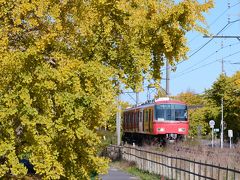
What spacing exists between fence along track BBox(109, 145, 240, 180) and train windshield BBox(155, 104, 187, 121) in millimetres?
4680

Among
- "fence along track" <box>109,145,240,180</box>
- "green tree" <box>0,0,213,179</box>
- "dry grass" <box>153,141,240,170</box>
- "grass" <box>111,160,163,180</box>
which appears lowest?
"grass" <box>111,160,163,180</box>

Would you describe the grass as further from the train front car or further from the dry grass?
the train front car

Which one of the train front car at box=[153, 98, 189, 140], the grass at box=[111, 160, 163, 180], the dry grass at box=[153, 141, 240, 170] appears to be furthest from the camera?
the train front car at box=[153, 98, 189, 140]

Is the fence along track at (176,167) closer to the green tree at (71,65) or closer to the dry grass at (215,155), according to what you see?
the dry grass at (215,155)

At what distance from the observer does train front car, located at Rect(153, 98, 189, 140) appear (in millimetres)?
38781

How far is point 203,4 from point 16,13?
3.67 meters

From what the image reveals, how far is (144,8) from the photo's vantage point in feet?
39.7

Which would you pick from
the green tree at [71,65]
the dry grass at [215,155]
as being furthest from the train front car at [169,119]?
the green tree at [71,65]

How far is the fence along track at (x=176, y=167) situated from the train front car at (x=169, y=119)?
4336 mm

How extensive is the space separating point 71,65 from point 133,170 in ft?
66.1

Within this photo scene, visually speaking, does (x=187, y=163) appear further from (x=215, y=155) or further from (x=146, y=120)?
(x=146, y=120)

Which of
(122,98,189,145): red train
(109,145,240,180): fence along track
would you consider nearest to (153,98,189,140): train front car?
(122,98,189,145): red train

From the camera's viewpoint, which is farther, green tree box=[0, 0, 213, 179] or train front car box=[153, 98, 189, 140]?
train front car box=[153, 98, 189, 140]

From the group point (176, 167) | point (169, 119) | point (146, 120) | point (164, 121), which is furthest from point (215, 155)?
point (146, 120)
